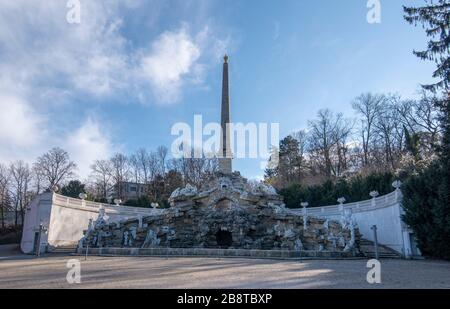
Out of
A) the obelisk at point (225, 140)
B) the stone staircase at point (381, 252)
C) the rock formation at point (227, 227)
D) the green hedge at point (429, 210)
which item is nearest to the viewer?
the green hedge at point (429, 210)

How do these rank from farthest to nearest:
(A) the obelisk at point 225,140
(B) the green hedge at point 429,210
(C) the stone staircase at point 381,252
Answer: (A) the obelisk at point 225,140, (C) the stone staircase at point 381,252, (B) the green hedge at point 429,210

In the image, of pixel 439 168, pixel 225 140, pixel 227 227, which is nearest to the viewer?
pixel 439 168

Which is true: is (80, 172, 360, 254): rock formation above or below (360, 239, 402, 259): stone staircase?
above

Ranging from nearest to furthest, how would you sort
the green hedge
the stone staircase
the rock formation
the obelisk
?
the green hedge → the stone staircase → the rock formation → the obelisk

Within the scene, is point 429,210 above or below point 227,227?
above

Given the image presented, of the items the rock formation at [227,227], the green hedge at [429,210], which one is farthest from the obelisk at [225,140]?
the green hedge at [429,210]

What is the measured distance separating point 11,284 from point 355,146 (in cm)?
4041

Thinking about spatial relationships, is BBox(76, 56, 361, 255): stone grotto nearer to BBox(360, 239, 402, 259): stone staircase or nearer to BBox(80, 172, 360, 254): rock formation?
BBox(80, 172, 360, 254): rock formation

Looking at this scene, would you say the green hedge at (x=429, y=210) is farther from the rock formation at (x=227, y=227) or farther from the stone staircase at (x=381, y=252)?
the rock formation at (x=227, y=227)

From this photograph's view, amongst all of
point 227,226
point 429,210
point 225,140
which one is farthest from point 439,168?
point 225,140

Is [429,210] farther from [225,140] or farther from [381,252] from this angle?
[225,140]

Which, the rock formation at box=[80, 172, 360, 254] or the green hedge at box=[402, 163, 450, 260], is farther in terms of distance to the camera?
the rock formation at box=[80, 172, 360, 254]

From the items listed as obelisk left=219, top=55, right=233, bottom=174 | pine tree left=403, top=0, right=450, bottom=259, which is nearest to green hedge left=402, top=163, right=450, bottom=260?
pine tree left=403, top=0, right=450, bottom=259
